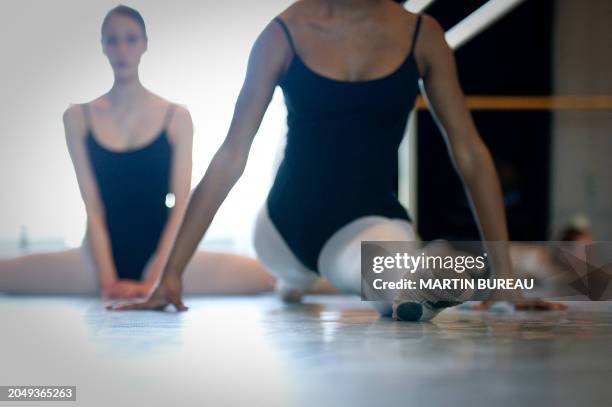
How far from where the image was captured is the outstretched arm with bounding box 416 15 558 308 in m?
1.35

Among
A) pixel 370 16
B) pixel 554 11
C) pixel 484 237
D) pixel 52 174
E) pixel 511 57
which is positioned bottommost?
pixel 484 237

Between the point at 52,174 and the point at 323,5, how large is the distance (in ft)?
2.33

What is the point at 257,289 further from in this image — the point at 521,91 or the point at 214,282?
the point at 521,91

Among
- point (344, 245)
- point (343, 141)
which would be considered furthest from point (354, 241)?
point (343, 141)

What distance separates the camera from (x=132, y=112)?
1.82m

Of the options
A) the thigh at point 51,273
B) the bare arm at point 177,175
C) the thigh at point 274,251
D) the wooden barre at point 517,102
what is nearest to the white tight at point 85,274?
the thigh at point 51,273

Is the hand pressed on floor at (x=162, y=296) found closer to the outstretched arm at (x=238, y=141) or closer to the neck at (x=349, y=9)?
the outstretched arm at (x=238, y=141)

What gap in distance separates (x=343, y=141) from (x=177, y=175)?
2.04 feet

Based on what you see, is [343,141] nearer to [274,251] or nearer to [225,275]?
[274,251]

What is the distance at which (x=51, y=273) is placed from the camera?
205 cm

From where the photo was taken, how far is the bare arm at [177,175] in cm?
177

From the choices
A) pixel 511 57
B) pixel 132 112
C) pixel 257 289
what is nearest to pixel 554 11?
pixel 511 57

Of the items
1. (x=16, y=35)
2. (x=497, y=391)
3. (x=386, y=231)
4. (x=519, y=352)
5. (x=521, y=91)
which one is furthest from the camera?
(x=521, y=91)

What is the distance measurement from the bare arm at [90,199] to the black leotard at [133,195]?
0.6 inches
